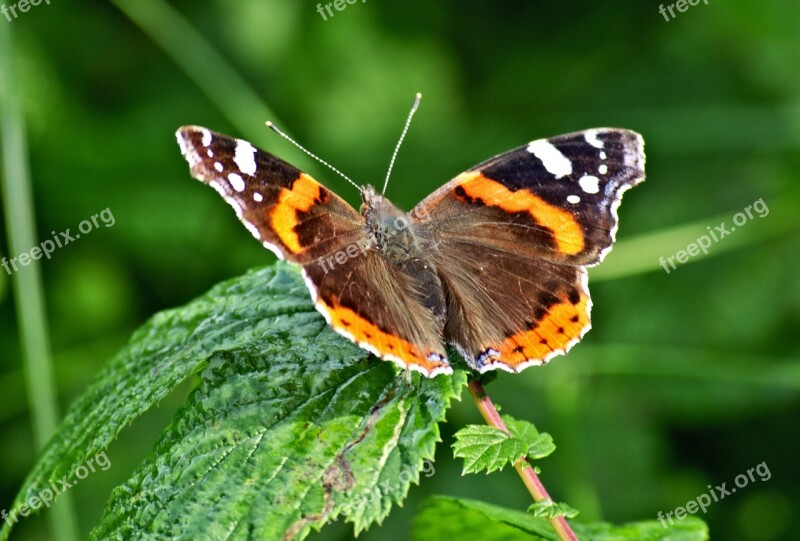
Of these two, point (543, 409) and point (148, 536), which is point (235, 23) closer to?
point (543, 409)

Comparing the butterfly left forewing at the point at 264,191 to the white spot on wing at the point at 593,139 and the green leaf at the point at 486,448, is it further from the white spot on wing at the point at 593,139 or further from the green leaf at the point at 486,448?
the white spot on wing at the point at 593,139

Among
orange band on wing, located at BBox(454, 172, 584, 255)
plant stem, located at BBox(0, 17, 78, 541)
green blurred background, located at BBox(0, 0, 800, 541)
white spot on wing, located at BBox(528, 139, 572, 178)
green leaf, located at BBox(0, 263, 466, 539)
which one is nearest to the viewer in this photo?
green leaf, located at BBox(0, 263, 466, 539)

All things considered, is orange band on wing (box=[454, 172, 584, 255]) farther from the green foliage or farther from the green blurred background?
the green blurred background

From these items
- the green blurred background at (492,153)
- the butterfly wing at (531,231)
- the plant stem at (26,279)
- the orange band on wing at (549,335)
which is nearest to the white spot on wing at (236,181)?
→ the butterfly wing at (531,231)

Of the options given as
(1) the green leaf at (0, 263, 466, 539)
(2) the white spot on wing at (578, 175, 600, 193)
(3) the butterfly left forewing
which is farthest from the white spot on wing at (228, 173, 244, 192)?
(2) the white spot on wing at (578, 175, 600, 193)

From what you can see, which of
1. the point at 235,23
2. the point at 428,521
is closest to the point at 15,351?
the point at 235,23

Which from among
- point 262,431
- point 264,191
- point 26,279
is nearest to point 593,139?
point 264,191

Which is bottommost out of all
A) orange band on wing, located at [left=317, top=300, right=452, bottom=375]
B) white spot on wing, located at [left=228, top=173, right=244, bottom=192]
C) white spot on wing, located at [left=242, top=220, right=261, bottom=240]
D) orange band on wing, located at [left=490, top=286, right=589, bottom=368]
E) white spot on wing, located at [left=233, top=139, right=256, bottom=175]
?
orange band on wing, located at [left=490, top=286, right=589, bottom=368]
